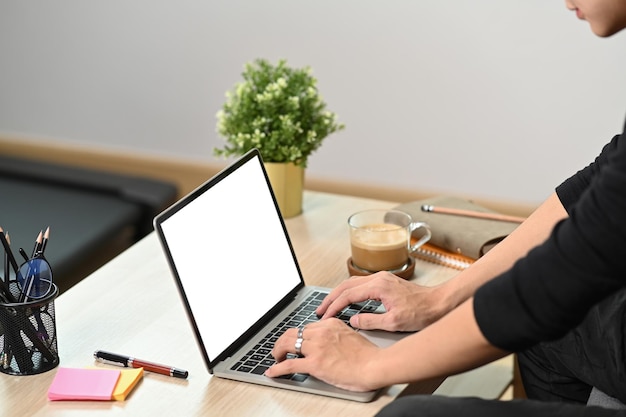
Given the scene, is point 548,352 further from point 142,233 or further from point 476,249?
point 142,233

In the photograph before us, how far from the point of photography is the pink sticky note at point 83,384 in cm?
133

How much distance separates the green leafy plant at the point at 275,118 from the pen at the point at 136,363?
0.65 metres

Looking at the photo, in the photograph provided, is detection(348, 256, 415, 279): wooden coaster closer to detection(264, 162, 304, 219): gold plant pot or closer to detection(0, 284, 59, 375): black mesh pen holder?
detection(264, 162, 304, 219): gold plant pot

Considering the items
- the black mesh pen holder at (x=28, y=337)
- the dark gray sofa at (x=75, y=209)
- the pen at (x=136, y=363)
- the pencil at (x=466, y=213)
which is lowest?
the dark gray sofa at (x=75, y=209)

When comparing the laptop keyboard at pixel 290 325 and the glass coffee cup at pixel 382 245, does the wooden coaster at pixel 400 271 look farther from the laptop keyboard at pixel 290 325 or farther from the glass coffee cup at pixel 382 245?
the laptop keyboard at pixel 290 325

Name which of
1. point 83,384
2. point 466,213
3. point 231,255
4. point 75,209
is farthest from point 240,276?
point 75,209

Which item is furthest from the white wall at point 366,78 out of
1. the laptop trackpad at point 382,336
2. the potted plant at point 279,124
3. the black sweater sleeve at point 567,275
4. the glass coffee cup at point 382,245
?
the black sweater sleeve at point 567,275

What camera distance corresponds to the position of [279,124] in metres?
1.99

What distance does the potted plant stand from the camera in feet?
6.50

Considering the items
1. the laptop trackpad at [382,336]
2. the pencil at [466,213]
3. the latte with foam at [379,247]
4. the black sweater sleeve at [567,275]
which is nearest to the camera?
the black sweater sleeve at [567,275]

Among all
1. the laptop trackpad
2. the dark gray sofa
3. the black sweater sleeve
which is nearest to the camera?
the black sweater sleeve

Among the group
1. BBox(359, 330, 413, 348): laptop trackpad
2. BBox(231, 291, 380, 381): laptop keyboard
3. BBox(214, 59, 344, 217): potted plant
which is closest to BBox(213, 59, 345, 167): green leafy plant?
BBox(214, 59, 344, 217): potted plant

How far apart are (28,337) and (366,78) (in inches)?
68.7

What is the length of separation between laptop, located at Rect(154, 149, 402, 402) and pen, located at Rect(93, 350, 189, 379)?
50 mm
